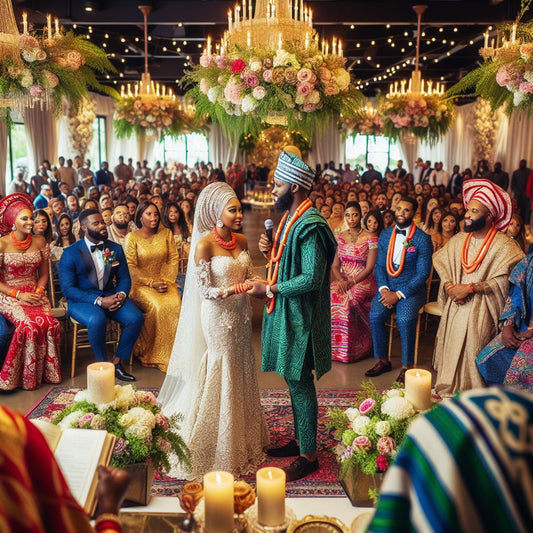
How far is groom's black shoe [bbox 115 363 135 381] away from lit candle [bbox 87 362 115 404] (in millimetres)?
2903

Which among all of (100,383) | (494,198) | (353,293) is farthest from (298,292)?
(353,293)

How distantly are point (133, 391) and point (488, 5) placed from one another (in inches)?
450

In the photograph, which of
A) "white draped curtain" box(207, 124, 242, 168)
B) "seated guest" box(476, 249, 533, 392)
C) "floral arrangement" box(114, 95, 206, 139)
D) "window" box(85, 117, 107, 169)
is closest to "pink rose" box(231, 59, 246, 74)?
"seated guest" box(476, 249, 533, 392)

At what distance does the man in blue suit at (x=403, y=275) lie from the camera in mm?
6023

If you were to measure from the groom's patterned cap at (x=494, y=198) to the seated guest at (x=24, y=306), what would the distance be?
401cm

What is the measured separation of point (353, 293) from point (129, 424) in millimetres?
4010

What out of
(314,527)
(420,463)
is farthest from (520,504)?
(314,527)

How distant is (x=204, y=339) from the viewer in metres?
4.47

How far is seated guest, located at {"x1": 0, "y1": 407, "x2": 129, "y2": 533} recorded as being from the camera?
104 cm

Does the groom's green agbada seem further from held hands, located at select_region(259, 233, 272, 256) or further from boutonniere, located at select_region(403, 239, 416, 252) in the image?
boutonniere, located at select_region(403, 239, 416, 252)

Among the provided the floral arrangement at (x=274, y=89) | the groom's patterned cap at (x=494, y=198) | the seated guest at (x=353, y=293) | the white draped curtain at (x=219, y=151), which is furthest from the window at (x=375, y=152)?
the groom's patterned cap at (x=494, y=198)

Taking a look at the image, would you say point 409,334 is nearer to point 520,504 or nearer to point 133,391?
point 133,391

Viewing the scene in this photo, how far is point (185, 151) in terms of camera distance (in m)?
32.2

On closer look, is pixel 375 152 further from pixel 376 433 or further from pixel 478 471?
pixel 478 471
